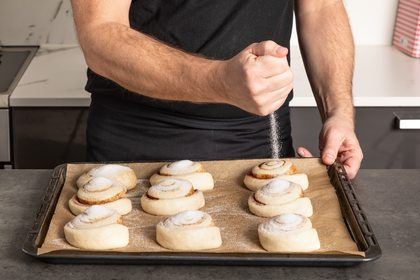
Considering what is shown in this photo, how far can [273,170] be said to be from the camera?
4.88 feet

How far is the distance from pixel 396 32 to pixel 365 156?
652 millimetres

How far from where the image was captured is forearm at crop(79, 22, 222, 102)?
139 centimetres

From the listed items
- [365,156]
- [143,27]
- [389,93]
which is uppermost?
[143,27]

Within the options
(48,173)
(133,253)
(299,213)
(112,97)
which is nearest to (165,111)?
(112,97)

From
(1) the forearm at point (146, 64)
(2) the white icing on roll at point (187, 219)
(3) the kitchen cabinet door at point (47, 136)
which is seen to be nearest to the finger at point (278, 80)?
(1) the forearm at point (146, 64)

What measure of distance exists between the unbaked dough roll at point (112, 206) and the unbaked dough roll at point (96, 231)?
2.5 inches

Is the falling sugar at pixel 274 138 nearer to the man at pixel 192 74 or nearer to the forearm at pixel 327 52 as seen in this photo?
the man at pixel 192 74

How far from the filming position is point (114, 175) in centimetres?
145

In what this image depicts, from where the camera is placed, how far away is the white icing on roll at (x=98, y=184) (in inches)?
55.1

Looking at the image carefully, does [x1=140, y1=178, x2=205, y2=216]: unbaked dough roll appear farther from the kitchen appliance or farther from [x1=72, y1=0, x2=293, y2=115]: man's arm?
the kitchen appliance

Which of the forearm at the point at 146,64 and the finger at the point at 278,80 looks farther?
the forearm at the point at 146,64

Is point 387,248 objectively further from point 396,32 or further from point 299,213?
point 396,32

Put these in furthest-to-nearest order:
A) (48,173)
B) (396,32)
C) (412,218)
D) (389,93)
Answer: (396,32) → (389,93) → (48,173) → (412,218)

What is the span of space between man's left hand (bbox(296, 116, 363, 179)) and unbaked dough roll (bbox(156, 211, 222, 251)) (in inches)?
15.9
